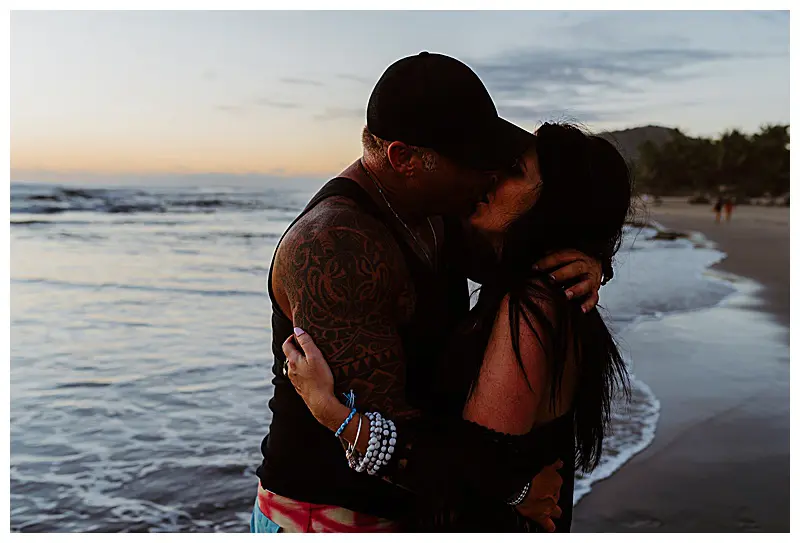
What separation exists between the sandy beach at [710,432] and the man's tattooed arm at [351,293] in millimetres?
2981

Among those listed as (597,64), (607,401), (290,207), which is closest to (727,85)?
(597,64)

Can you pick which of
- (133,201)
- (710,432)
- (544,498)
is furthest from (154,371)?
(133,201)

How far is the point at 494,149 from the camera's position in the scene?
6.12 ft

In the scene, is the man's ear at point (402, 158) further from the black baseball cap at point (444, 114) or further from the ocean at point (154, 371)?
the ocean at point (154, 371)

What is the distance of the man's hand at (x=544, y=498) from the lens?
195 centimetres

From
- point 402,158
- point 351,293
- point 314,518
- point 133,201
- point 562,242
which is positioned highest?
point 402,158

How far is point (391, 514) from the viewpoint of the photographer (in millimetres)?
2018

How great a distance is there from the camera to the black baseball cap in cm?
182

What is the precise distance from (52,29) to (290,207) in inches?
298

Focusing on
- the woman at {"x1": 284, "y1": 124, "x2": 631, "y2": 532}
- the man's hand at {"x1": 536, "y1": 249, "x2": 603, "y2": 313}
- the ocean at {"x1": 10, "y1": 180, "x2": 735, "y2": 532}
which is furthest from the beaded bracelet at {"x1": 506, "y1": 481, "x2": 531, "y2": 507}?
the ocean at {"x1": 10, "y1": 180, "x2": 735, "y2": 532}

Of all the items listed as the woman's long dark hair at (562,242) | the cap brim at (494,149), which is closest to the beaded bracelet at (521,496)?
the woman's long dark hair at (562,242)

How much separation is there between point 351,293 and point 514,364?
379mm

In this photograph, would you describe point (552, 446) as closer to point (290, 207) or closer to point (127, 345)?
point (127, 345)

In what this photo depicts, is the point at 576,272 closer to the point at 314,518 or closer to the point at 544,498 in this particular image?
the point at 544,498
